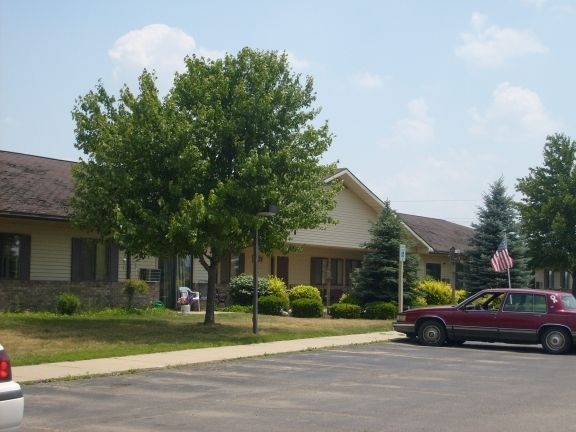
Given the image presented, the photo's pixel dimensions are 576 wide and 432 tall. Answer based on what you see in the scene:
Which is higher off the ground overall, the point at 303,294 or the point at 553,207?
the point at 553,207

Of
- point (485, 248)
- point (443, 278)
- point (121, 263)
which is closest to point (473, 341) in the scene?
point (121, 263)

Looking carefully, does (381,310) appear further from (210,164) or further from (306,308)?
(210,164)

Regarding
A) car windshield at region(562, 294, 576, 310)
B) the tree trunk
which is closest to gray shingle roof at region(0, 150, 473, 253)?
the tree trunk

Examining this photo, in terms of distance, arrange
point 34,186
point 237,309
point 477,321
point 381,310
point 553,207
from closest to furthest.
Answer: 1. point 477,321
2. point 34,186
3. point 381,310
4. point 237,309
5. point 553,207

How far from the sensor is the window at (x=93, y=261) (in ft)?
88.6

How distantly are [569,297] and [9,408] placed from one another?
16.4m

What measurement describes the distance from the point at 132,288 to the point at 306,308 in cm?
626

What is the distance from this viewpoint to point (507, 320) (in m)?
20.2

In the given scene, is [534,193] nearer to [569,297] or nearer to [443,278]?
[443,278]

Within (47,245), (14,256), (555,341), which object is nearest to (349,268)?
(47,245)

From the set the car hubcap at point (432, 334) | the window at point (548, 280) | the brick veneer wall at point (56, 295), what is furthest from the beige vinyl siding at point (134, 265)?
the window at point (548, 280)

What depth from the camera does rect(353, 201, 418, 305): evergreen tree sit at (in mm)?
31625

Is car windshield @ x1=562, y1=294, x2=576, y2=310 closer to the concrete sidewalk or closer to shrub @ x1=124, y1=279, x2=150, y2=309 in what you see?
the concrete sidewalk

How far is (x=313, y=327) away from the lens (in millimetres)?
24844
